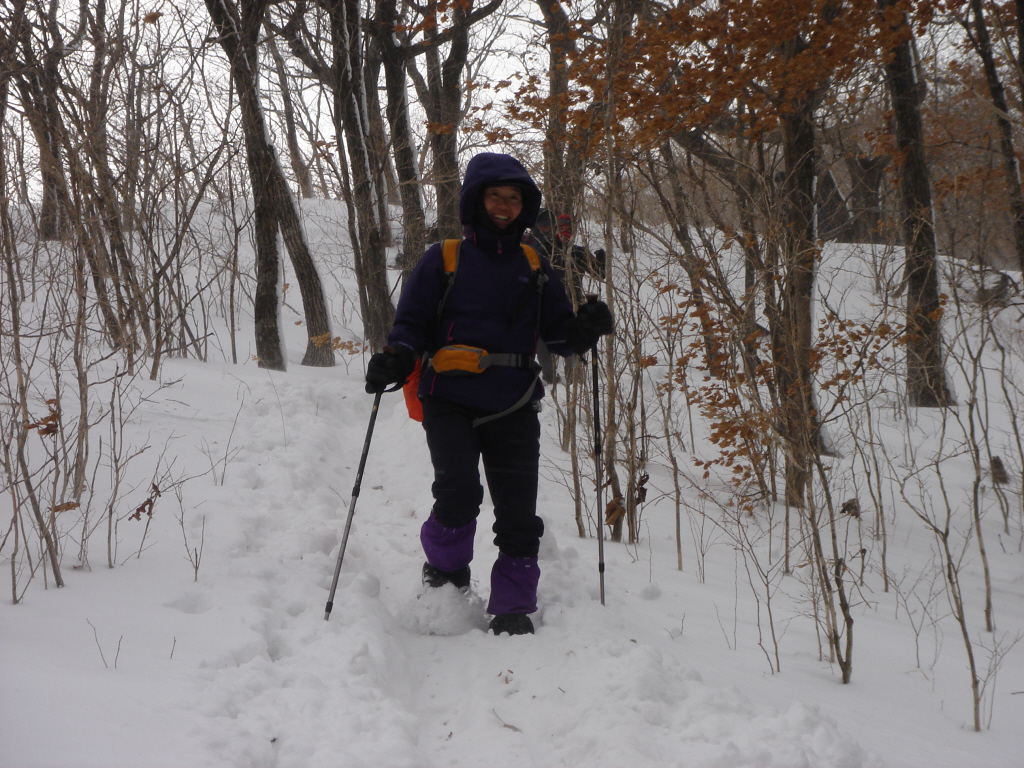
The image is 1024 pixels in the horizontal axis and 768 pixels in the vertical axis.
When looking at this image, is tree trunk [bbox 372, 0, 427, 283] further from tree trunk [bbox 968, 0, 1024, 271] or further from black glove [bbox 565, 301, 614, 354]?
black glove [bbox 565, 301, 614, 354]

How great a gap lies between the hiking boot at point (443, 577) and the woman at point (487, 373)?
33 millimetres

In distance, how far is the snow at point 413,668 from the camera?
1975mm

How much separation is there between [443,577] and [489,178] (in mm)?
1751

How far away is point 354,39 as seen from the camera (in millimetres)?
8305

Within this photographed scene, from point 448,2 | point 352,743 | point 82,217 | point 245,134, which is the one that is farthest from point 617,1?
point 245,134


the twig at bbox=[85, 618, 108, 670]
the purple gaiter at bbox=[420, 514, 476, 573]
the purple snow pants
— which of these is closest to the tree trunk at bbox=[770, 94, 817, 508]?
the purple snow pants

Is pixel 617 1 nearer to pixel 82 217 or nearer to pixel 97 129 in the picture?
pixel 82 217

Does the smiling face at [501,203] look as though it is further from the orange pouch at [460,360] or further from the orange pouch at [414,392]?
the orange pouch at [414,392]

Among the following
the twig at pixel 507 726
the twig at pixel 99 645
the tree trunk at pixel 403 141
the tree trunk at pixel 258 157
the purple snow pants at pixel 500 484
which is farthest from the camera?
the tree trunk at pixel 403 141

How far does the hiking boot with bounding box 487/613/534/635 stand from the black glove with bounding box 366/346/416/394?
3.57 ft

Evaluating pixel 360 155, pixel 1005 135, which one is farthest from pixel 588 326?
pixel 360 155

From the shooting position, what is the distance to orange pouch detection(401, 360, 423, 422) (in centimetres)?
301

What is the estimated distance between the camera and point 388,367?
2.77m

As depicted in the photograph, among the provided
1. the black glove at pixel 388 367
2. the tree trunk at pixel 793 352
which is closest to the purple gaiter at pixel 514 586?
the black glove at pixel 388 367
